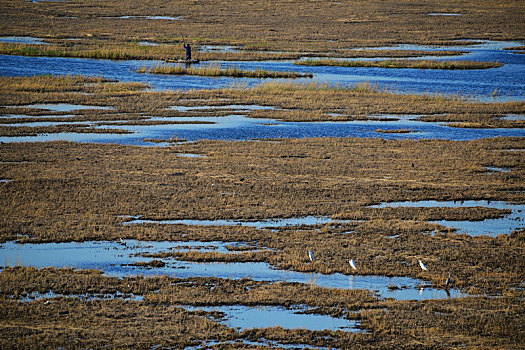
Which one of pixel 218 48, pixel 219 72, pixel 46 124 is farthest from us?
pixel 218 48

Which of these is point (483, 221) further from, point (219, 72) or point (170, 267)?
point (219, 72)

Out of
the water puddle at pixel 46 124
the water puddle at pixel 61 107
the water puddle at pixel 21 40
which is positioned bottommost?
the water puddle at pixel 61 107

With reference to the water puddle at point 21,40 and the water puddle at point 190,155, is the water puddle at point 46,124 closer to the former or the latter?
the water puddle at point 190,155

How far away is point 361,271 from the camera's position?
1870 cm

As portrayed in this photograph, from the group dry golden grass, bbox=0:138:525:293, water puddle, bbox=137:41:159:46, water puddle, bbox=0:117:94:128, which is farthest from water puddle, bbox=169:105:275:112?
water puddle, bbox=137:41:159:46

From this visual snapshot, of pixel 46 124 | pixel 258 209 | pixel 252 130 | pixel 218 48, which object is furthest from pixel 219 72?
pixel 258 209

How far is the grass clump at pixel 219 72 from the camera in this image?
58594mm

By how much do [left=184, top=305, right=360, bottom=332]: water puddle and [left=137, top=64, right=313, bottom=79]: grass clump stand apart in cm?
4293

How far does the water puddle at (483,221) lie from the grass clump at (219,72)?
33.2 meters

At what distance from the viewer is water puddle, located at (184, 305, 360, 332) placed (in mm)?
15320

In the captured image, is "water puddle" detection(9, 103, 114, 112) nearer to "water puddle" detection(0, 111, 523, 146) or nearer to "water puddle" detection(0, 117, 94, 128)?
"water puddle" detection(0, 117, 94, 128)

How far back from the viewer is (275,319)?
15.7 meters

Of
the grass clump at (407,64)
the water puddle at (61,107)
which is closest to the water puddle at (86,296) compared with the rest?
the water puddle at (61,107)

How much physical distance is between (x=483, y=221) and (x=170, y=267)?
1096cm
